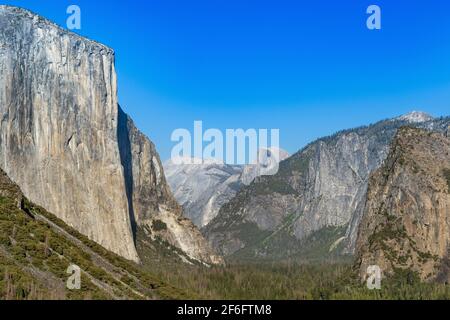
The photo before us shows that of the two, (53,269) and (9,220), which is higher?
(9,220)

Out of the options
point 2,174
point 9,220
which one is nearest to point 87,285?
point 9,220

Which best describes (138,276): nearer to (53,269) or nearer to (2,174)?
(53,269)

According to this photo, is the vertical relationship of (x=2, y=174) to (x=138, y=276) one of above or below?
above

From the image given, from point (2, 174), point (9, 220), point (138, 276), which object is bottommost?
point (138, 276)
